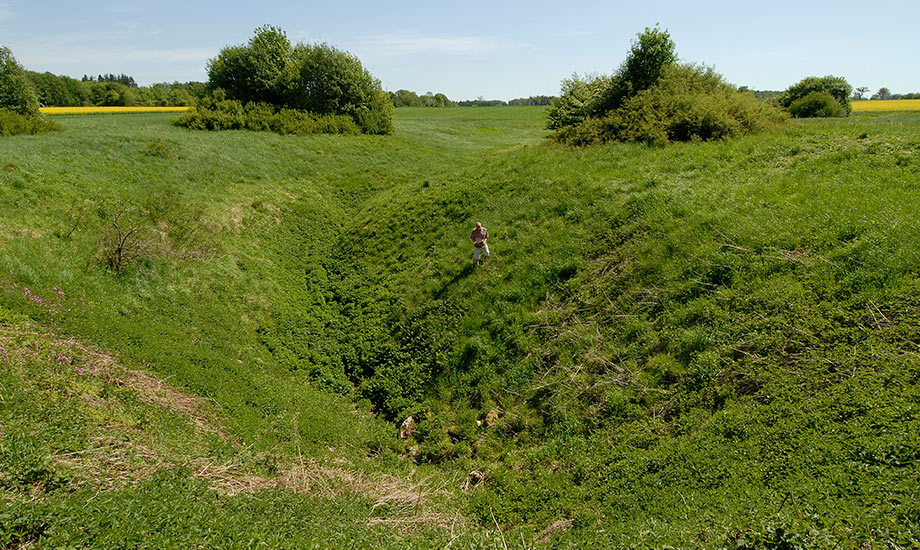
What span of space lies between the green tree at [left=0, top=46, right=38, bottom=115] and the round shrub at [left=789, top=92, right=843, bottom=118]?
165ft

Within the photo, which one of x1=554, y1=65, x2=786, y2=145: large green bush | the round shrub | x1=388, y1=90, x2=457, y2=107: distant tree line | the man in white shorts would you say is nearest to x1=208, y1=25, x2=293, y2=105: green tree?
x1=554, y1=65, x2=786, y2=145: large green bush

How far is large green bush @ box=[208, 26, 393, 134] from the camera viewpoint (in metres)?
40.0

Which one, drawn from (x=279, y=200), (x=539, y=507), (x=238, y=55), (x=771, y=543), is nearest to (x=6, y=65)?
(x=238, y=55)

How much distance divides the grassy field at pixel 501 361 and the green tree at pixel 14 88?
60.9 ft

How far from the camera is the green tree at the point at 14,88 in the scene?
30516 mm

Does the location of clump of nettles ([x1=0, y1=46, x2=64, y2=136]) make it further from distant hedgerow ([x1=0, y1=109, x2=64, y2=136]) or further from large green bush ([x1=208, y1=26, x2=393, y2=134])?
large green bush ([x1=208, y1=26, x2=393, y2=134])

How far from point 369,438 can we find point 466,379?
8.74 feet

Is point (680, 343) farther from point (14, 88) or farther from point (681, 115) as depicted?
point (14, 88)

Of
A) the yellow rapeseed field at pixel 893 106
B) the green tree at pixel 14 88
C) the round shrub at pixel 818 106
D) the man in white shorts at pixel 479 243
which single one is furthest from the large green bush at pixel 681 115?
the green tree at pixel 14 88

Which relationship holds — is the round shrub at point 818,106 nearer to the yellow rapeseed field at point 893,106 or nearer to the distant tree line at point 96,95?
the yellow rapeseed field at point 893,106

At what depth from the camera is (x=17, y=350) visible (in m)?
7.79

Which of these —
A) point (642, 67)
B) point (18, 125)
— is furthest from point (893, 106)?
point (18, 125)

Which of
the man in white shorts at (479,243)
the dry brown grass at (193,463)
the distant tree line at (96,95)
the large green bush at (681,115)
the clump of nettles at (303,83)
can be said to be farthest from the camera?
the distant tree line at (96,95)

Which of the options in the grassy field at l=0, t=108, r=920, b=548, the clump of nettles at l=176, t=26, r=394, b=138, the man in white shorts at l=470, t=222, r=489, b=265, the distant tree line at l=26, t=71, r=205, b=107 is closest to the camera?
the grassy field at l=0, t=108, r=920, b=548
